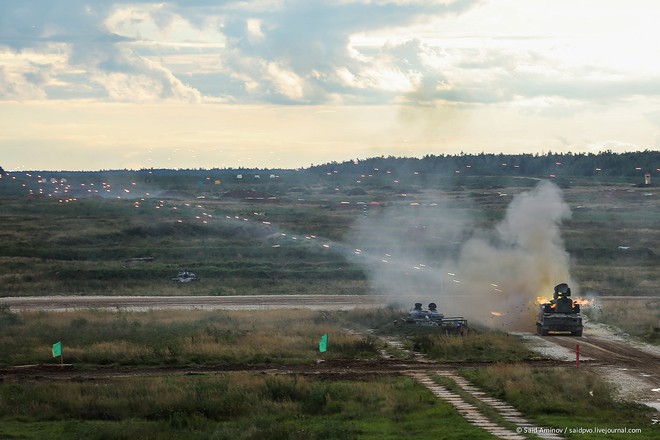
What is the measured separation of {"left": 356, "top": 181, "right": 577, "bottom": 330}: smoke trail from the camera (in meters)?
78.2

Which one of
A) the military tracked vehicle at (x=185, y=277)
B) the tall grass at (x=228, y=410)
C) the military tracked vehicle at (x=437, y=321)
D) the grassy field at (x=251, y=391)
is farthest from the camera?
the military tracked vehicle at (x=185, y=277)

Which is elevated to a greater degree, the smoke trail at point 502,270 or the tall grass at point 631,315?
the smoke trail at point 502,270

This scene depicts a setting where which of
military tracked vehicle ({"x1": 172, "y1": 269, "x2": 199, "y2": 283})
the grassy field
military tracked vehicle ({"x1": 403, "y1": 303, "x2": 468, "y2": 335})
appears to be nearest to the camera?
the grassy field

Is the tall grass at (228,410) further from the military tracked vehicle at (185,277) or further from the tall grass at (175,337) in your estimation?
the military tracked vehicle at (185,277)

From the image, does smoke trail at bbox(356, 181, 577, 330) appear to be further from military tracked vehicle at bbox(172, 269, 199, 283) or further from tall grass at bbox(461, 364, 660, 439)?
tall grass at bbox(461, 364, 660, 439)

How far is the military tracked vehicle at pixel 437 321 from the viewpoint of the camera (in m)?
62.3

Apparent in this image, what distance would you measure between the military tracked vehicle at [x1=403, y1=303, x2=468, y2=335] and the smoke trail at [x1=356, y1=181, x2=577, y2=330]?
288 inches

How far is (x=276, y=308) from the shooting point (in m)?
78.1

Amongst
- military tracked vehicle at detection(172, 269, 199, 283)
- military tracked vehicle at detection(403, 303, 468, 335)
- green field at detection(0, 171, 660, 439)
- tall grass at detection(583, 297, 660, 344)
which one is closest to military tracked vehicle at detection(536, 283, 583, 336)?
tall grass at detection(583, 297, 660, 344)

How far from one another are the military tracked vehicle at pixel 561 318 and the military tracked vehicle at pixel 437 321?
528cm

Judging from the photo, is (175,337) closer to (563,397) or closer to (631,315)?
(563,397)

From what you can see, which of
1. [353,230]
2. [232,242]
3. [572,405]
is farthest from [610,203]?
[572,405]

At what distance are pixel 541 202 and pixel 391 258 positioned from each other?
33107 mm

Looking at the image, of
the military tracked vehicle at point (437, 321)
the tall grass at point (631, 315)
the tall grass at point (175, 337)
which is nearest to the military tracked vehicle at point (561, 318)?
the tall grass at point (631, 315)
